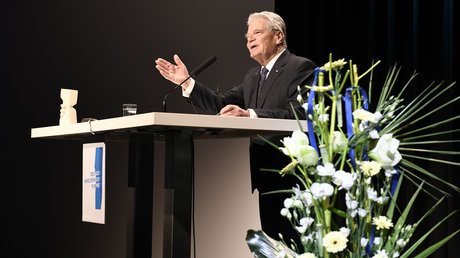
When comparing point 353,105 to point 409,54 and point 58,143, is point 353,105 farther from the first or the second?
point 58,143

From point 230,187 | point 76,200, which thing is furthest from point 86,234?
point 230,187

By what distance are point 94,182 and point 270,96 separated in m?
0.92

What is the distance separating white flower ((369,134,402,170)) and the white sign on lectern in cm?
114

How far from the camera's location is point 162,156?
14.4 ft

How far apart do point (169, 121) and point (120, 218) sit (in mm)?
2609

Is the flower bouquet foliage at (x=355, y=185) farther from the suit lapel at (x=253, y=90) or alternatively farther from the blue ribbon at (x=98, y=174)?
the suit lapel at (x=253, y=90)

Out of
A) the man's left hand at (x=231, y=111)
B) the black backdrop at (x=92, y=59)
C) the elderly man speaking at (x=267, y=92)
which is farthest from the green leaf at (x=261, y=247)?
the black backdrop at (x=92, y=59)

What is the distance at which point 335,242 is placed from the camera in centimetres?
118

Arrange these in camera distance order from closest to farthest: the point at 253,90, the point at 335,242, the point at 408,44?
the point at 335,242, the point at 253,90, the point at 408,44

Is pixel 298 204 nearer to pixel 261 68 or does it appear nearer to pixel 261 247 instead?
pixel 261 247

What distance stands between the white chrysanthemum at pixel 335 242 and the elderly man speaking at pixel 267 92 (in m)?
1.09

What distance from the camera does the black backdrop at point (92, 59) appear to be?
3.50 metres

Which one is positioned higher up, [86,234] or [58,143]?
[58,143]

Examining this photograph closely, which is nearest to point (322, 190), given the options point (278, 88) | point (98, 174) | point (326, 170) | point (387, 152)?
point (326, 170)
